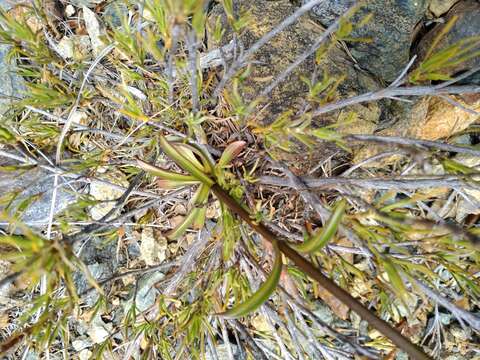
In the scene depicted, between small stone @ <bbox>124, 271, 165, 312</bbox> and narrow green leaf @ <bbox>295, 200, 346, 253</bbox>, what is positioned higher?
narrow green leaf @ <bbox>295, 200, 346, 253</bbox>

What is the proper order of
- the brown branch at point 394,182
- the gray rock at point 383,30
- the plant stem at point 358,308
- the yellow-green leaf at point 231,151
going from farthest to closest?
the gray rock at point 383,30 → the yellow-green leaf at point 231,151 → the brown branch at point 394,182 → the plant stem at point 358,308

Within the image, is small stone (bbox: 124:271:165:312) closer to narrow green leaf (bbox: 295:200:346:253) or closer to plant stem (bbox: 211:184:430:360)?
plant stem (bbox: 211:184:430:360)

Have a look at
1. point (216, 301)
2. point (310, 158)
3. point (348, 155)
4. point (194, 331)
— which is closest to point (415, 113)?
point (348, 155)

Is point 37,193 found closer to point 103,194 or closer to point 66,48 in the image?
point 103,194

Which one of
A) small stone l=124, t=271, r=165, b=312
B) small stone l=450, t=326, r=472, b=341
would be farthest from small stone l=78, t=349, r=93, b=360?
small stone l=450, t=326, r=472, b=341

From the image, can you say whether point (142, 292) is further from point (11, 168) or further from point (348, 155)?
point (348, 155)

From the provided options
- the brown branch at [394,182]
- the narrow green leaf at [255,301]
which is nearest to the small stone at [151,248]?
the brown branch at [394,182]

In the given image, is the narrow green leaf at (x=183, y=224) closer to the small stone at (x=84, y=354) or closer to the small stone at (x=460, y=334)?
the small stone at (x=84, y=354)

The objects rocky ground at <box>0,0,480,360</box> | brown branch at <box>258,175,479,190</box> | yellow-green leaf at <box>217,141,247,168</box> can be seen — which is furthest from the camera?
rocky ground at <box>0,0,480,360</box>
